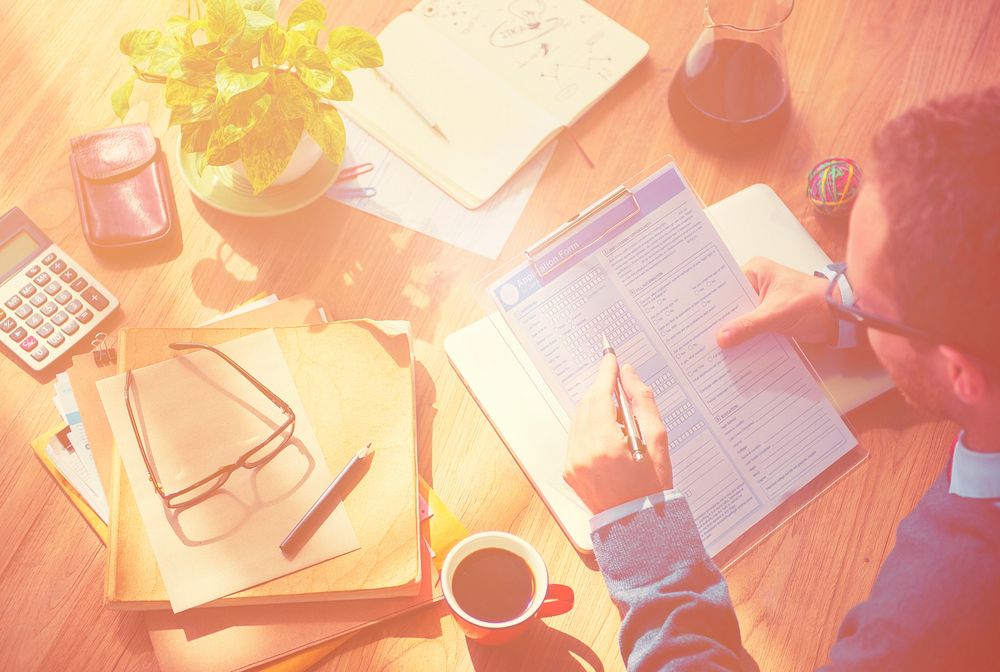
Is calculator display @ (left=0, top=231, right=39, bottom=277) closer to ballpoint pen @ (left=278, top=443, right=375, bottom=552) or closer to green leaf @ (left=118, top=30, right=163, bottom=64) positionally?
green leaf @ (left=118, top=30, right=163, bottom=64)

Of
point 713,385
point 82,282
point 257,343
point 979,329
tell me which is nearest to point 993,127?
point 979,329

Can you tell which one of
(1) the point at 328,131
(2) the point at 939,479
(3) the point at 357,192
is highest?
(1) the point at 328,131

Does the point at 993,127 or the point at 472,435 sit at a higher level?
the point at 993,127

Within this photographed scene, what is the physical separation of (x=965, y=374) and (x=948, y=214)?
150 millimetres

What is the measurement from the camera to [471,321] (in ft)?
3.31

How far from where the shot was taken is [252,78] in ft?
2.68

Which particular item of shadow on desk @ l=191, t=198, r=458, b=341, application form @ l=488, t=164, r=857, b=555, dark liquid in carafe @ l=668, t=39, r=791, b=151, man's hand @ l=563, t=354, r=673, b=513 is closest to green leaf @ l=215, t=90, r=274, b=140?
shadow on desk @ l=191, t=198, r=458, b=341

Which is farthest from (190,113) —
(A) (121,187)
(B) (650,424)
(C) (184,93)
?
(B) (650,424)

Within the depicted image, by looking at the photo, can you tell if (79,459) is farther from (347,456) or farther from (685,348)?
(685,348)

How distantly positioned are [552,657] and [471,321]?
0.41 meters

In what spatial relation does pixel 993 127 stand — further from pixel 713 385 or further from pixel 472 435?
pixel 472 435

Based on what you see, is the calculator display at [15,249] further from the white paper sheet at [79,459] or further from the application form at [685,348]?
the application form at [685,348]

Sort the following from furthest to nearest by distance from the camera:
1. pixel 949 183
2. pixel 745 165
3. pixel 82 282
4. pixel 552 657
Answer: pixel 745 165 → pixel 82 282 → pixel 552 657 → pixel 949 183

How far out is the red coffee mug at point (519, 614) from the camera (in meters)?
0.78
